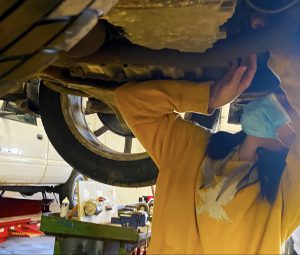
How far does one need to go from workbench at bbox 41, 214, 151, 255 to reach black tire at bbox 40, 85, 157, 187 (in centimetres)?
58

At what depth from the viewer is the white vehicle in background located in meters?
3.73

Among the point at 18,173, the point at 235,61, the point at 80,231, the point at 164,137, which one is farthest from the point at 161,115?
the point at 18,173

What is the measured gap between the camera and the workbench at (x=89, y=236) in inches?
89.6

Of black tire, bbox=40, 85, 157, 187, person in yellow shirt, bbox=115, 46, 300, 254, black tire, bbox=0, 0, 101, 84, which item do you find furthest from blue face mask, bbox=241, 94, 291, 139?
black tire, bbox=40, 85, 157, 187

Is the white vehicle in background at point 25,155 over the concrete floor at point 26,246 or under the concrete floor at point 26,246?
over

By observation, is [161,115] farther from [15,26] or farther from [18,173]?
[18,173]

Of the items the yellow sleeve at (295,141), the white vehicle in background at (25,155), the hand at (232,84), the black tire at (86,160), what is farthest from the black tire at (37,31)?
the white vehicle in background at (25,155)

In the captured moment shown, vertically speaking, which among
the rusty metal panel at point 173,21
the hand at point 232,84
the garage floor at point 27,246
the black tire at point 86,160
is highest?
the rusty metal panel at point 173,21

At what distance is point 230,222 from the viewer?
1.12 metres

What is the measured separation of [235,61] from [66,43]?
2.18 ft

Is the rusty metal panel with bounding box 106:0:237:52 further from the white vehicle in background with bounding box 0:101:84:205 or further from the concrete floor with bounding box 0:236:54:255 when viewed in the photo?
the concrete floor with bounding box 0:236:54:255

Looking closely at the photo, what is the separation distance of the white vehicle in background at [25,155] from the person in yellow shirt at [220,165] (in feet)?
7.57

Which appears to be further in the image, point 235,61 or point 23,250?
point 23,250

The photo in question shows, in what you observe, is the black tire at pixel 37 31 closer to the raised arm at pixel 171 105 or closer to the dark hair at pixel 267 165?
the raised arm at pixel 171 105
